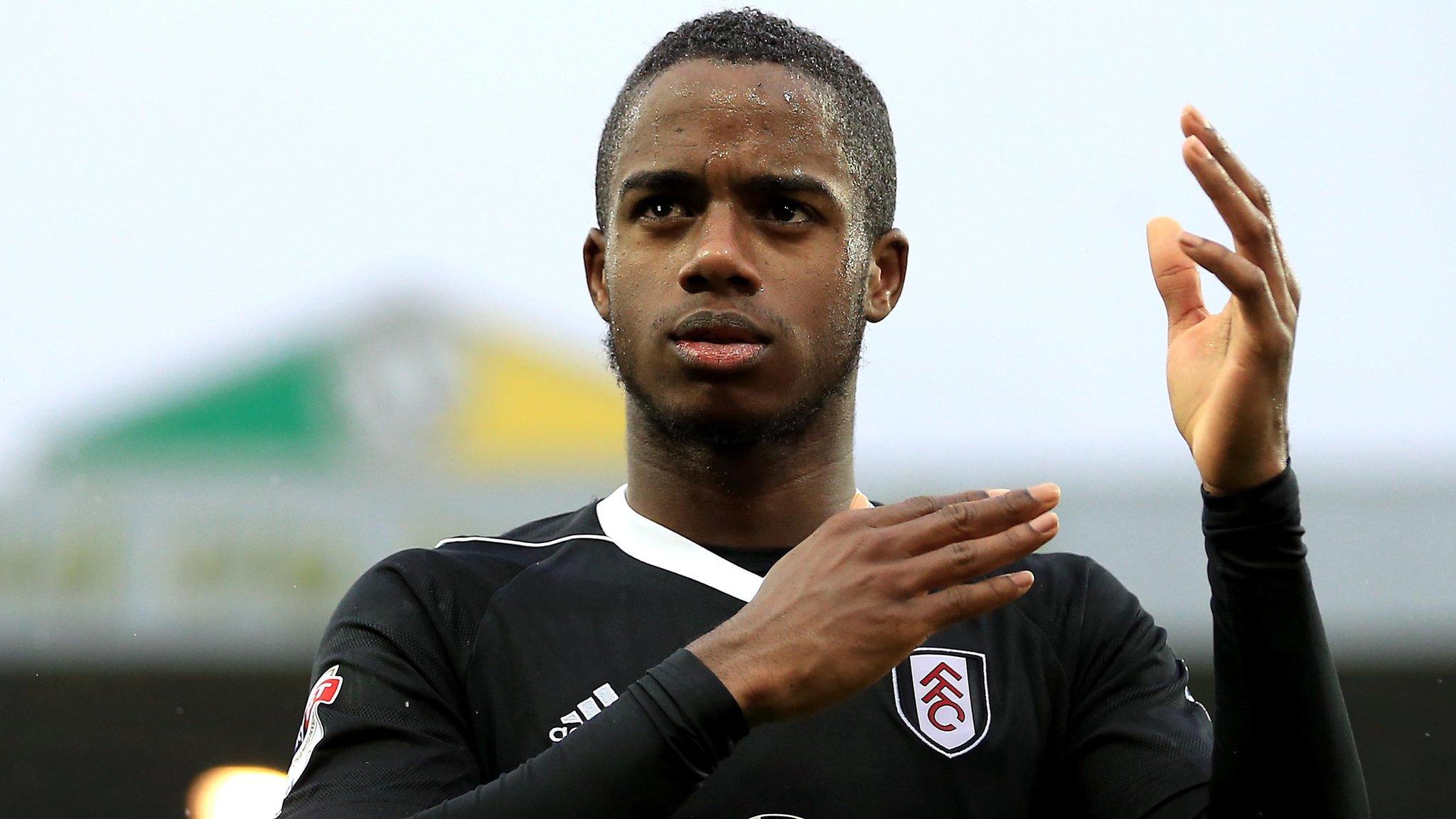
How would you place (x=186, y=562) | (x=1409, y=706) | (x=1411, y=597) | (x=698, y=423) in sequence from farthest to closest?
(x=186, y=562)
(x=1411, y=597)
(x=1409, y=706)
(x=698, y=423)

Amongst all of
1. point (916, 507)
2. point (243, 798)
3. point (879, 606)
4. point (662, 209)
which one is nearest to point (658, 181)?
point (662, 209)

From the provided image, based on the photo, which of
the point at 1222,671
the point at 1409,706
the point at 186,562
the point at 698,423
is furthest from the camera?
the point at 186,562

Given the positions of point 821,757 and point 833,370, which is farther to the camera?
point 833,370

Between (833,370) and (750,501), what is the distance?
11.4 inches

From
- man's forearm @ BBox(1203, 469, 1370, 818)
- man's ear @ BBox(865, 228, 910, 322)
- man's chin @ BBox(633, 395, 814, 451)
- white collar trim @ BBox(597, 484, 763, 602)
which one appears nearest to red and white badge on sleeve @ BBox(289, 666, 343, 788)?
white collar trim @ BBox(597, 484, 763, 602)

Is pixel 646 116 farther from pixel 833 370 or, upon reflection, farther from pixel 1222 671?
pixel 1222 671

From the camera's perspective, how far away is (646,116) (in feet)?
10.5

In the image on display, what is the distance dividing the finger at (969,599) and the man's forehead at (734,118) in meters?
0.99

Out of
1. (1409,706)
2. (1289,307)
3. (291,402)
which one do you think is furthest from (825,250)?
(291,402)

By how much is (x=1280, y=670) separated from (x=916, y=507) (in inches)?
23.6

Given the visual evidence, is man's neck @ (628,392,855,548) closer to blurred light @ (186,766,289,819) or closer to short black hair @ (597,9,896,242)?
short black hair @ (597,9,896,242)

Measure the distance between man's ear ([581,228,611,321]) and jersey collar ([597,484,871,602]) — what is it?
40 cm

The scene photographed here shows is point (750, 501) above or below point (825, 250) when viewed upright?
below

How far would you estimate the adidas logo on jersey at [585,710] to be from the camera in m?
2.81
